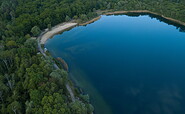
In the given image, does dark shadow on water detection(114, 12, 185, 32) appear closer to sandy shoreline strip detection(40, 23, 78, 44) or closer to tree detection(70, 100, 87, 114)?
sandy shoreline strip detection(40, 23, 78, 44)

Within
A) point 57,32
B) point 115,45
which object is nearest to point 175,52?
point 115,45

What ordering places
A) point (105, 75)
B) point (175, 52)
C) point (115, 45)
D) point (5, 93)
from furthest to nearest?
1. point (115, 45)
2. point (175, 52)
3. point (105, 75)
4. point (5, 93)

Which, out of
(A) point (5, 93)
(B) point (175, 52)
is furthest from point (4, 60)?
(B) point (175, 52)

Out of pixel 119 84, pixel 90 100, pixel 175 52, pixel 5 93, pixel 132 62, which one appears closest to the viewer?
pixel 5 93

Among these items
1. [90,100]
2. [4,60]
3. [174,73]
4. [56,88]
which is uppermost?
[4,60]

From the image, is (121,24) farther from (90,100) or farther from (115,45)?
(90,100)

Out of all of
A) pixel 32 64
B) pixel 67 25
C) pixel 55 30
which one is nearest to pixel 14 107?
pixel 32 64

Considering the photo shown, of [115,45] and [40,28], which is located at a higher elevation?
[40,28]

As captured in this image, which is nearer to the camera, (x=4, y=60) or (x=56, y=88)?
(x=56, y=88)
